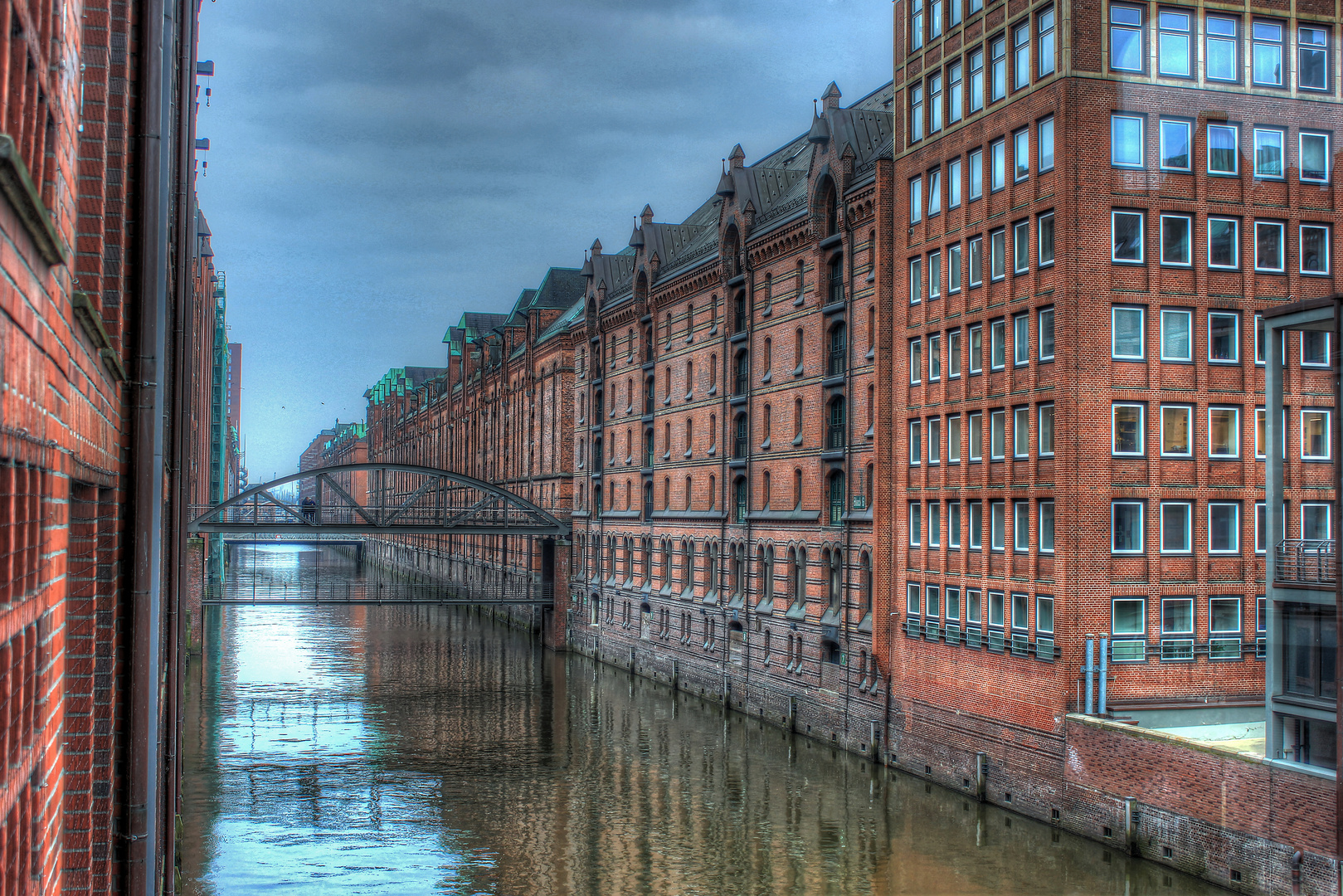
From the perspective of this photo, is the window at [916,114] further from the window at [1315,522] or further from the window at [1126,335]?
the window at [1315,522]

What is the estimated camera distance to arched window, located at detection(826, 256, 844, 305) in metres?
36.3

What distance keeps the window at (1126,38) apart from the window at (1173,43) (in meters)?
0.41

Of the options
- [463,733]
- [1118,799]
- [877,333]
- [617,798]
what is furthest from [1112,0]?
[463,733]

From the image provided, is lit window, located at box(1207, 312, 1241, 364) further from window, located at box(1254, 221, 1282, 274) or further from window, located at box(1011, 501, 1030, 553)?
window, located at box(1011, 501, 1030, 553)

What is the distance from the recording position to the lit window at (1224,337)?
26.7m

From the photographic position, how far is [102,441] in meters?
8.45

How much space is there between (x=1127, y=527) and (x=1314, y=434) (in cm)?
461

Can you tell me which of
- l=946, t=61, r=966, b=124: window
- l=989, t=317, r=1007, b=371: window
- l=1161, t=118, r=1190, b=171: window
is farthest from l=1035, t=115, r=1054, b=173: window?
l=989, t=317, r=1007, b=371: window

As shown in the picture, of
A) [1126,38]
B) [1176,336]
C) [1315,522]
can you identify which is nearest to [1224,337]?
[1176,336]

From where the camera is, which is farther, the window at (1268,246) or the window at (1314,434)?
the window at (1268,246)

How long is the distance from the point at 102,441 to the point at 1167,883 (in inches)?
769

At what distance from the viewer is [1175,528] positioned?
26359 millimetres

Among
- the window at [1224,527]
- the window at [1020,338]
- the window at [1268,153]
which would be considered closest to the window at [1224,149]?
the window at [1268,153]

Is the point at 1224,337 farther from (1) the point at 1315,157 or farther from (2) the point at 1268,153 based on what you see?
(1) the point at 1315,157
